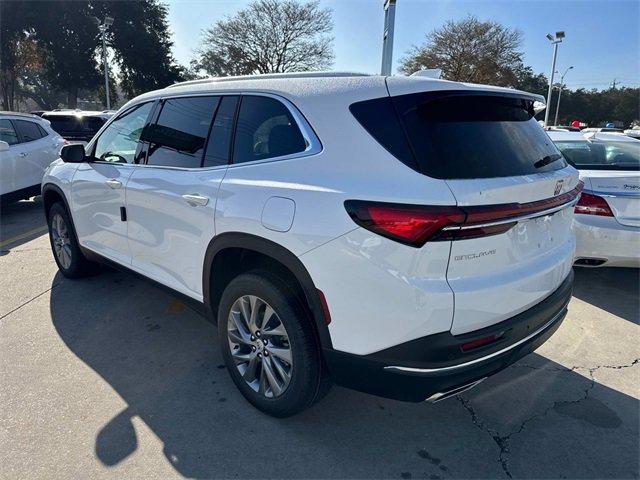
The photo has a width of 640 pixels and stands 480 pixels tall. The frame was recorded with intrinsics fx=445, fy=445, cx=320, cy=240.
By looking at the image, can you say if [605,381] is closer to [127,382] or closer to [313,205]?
[313,205]

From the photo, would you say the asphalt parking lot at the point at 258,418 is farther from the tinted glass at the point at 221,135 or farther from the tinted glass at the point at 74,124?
the tinted glass at the point at 74,124

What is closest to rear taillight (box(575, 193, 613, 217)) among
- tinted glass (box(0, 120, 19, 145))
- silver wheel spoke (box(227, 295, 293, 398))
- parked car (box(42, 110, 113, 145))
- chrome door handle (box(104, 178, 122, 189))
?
silver wheel spoke (box(227, 295, 293, 398))

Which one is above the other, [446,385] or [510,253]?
[510,253]

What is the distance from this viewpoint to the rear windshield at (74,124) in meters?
14.1

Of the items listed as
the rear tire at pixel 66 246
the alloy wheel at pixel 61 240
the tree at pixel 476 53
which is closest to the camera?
the rear tire at pixel 66 246

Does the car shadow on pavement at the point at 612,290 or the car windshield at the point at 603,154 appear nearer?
the car shadow on pavement at the point at 612,290

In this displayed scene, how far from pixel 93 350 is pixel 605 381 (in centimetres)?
362

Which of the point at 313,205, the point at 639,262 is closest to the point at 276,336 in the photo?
the point at 313,205

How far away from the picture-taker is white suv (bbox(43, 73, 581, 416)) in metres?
1.87

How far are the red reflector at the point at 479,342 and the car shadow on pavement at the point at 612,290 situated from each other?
271 centimetres

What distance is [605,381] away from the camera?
2988 mm

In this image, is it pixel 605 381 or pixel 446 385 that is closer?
pixel 446 385

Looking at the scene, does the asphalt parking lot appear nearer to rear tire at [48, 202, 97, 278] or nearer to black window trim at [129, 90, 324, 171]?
rear tire at [48, 202, 97, 278]

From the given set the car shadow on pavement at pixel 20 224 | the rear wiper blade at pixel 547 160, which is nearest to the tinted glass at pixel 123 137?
the rear wiper blade at pixel 547 160
